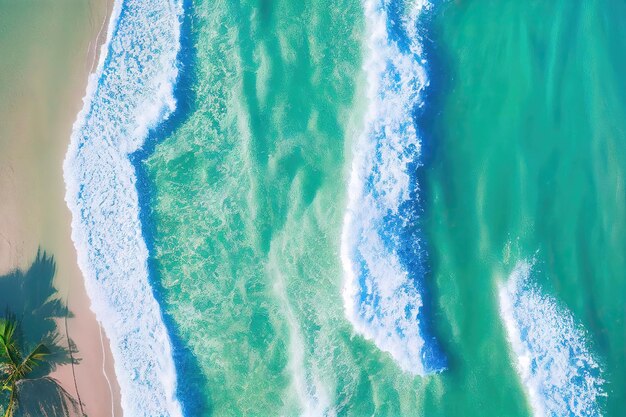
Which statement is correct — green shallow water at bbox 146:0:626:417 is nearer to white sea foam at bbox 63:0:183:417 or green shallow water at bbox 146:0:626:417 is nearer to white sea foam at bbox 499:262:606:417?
white sea foam at bbox 499:262:606:417

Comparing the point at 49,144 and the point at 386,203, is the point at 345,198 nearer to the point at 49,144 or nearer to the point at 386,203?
the point at 386,203

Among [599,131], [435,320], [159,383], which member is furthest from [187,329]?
[599,131]

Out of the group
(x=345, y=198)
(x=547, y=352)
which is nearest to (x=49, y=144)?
(x=345, y=198)

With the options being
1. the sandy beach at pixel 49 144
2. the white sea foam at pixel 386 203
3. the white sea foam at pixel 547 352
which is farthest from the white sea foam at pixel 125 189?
the white sea foam at pixel 547 352

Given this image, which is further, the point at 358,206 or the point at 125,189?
the point at 125,189

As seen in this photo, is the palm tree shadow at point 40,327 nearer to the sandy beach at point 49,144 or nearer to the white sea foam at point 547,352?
the sandy beach at point 49,144

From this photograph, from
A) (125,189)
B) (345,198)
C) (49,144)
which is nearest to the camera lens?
(345,198)

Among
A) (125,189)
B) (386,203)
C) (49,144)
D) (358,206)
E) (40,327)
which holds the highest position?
(386,203)
